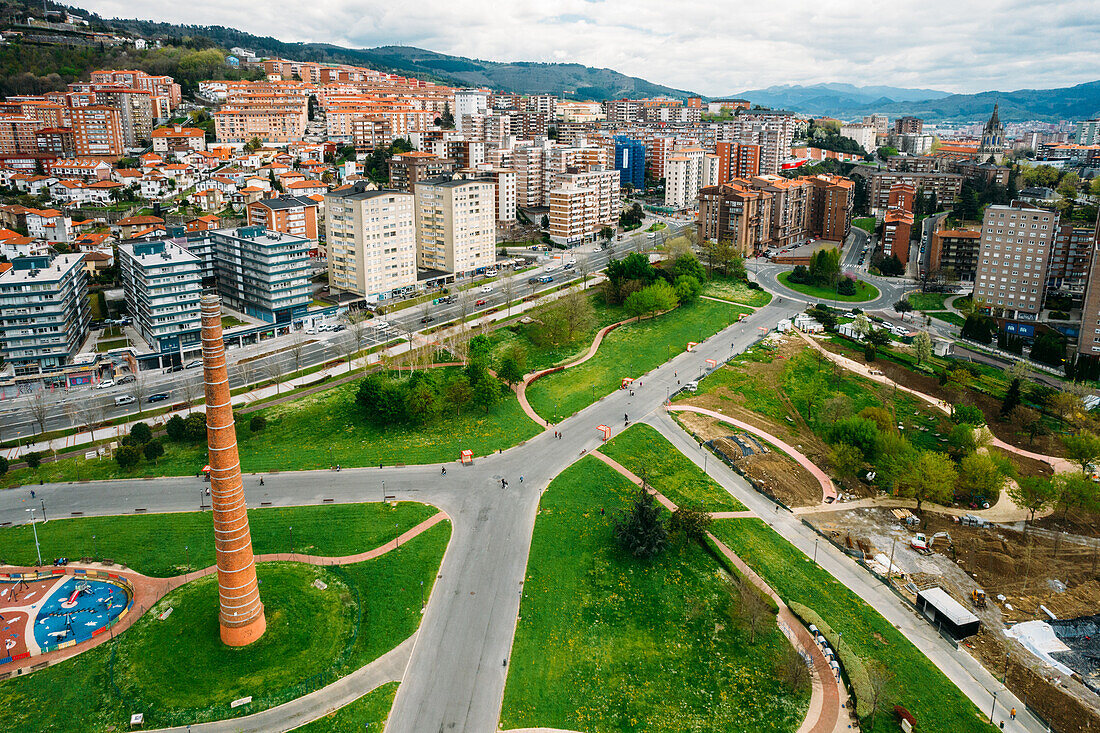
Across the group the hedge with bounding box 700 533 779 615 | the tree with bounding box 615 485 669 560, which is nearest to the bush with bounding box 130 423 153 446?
the tree with bounding box 615 485 669 560

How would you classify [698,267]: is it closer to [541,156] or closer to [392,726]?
[541,156]

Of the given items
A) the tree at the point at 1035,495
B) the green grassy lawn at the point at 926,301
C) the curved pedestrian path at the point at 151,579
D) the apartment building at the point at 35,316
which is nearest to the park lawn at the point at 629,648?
the curved pedestrian path at the point at 151,579

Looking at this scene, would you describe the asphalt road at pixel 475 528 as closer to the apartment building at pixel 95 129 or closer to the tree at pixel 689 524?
the tree at pixel 689 524

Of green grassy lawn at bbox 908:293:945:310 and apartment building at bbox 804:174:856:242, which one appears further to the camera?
apartment building at bbox 804:174:856:242

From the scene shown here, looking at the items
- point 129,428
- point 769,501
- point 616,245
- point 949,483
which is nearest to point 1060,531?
point 949,483

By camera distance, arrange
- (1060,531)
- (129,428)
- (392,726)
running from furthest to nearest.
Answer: (129,428), (1060,531), (392,726)

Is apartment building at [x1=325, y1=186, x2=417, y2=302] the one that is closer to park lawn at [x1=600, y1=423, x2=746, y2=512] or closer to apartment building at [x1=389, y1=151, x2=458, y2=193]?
apartment building at [x1=389, y1=151, x2=458, y2=193]

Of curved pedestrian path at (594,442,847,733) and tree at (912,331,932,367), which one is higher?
tree at (912,331,932,367)
